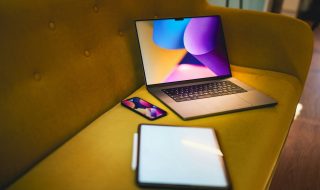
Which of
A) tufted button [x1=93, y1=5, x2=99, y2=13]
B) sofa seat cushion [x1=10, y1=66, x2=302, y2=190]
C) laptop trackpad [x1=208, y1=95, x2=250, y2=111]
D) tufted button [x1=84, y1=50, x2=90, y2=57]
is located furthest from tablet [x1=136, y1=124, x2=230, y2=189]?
tufted button [x1=93, y1=5, x2=99, y2=13]

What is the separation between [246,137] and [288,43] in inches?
20.8

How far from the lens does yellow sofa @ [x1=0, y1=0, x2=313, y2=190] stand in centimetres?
66

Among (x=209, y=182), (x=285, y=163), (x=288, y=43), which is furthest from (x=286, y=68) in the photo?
(x=209, y=182)

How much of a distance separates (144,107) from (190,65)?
0.84ft

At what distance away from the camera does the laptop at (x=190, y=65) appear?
0.93m

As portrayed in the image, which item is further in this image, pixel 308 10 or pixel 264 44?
pixel 308 10

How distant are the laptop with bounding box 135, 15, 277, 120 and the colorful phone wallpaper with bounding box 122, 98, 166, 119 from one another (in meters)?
0.05

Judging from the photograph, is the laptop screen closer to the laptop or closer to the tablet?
the laptop

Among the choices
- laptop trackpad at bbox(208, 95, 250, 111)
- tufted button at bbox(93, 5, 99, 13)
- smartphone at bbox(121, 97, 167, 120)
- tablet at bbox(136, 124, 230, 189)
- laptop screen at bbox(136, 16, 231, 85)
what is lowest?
tablet at bbox(136, 124, 230, 189)

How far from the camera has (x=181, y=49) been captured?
3.42ft

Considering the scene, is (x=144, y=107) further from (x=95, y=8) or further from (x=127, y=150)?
(x=95, y=8)

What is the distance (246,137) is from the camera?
78 centimetres

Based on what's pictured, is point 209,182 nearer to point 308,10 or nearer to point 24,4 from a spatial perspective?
point 24,4

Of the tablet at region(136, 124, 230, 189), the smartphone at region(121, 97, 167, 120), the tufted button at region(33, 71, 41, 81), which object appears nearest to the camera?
the tablet at region(136, 124, 230, 189)
